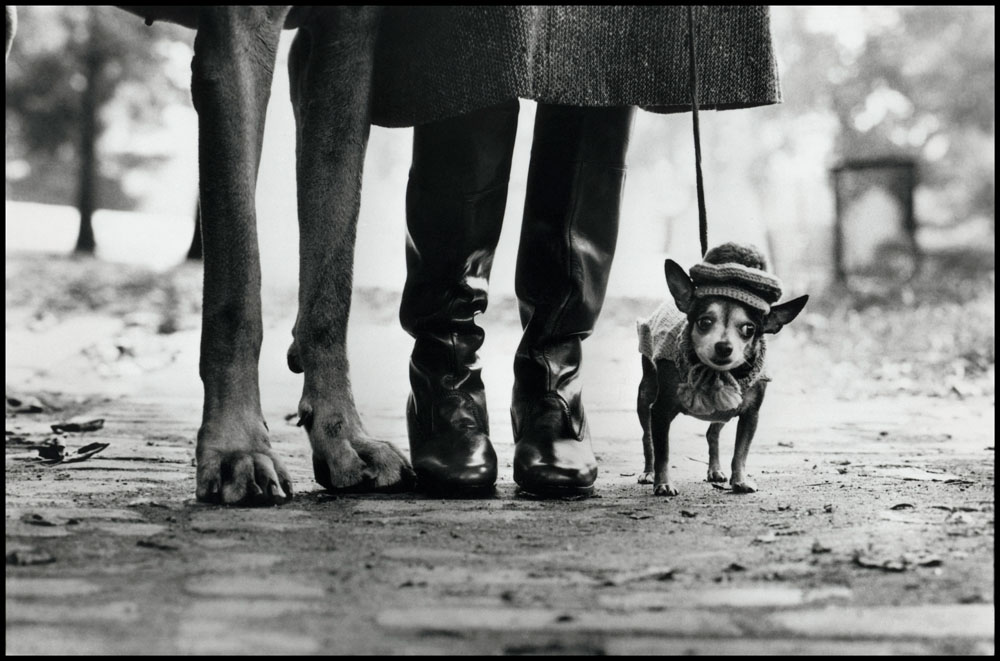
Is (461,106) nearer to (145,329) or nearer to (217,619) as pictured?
(217,619)

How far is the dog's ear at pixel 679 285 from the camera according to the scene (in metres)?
2.36

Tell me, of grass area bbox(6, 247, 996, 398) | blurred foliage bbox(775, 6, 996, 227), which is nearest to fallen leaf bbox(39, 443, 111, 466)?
grass area bbox(6, 247, 996, 398)

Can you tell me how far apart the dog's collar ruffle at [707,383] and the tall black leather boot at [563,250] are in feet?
1.12

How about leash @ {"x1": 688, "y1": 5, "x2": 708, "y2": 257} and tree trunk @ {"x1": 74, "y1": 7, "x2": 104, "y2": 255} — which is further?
tree trunk @ {"x1": 74, "y1": 7, "x2": 104, "y2": 255}

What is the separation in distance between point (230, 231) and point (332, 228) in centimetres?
25

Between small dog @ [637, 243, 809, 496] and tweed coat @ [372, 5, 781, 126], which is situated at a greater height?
tweed coat @ [372, 5, 781, 126]

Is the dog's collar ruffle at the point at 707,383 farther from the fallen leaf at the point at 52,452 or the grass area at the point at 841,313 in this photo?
the grass area at the point at 841,313

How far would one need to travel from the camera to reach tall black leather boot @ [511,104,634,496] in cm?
272

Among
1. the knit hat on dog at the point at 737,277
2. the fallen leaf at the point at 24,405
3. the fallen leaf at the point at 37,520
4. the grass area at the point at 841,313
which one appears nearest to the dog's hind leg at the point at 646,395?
the knit hat on dog at the point at 737,277

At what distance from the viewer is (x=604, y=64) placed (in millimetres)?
2656

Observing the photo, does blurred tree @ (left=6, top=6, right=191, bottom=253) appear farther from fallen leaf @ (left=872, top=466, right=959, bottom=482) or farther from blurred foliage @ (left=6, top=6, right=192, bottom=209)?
fallen leaf @ (left=872, top=466, right=959, bottom=482)

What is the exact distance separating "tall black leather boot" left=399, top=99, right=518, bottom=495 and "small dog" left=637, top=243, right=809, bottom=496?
40 cm

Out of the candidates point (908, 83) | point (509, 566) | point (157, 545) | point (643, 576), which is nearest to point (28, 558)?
point (157, 545)

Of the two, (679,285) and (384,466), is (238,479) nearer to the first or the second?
(384,466)
